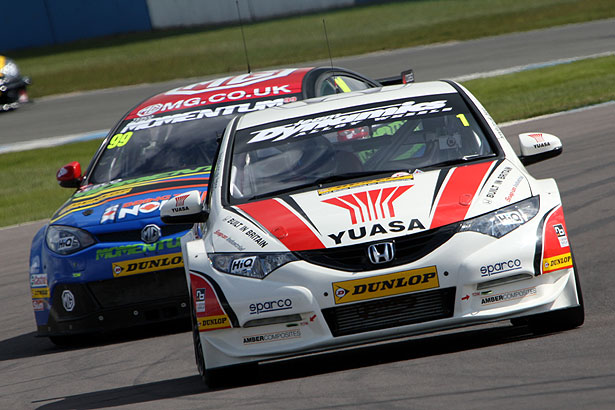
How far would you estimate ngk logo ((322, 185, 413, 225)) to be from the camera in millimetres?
5238

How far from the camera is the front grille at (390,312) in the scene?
201 inches

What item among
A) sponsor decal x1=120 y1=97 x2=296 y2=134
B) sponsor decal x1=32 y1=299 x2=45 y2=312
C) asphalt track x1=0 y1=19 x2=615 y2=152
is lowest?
asphalt track x1=0 y1=19 x2=615 y2=152

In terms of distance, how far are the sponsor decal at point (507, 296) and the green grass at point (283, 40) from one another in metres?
24.3

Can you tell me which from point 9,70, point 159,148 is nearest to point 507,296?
point 159,148

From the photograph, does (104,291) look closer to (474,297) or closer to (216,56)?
(474,297)

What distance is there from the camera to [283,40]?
117 ft

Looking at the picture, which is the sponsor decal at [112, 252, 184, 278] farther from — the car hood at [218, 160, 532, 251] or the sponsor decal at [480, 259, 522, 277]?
the sponsor decal at [480, 259, 522, 277]

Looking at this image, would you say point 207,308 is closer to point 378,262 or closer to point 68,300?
point 378,262

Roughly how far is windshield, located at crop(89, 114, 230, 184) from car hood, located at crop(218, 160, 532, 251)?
105 inches

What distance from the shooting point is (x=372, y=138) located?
6188mm

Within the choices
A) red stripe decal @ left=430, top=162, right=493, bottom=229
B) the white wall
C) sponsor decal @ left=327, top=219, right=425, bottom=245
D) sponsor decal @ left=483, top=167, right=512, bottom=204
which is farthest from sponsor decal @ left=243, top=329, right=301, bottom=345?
the white wall

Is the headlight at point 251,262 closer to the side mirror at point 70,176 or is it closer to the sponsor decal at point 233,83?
the side mirror at point 70,176

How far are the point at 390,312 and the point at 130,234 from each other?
8.99 feet

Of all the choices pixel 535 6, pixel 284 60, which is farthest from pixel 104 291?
pixel 535 6
